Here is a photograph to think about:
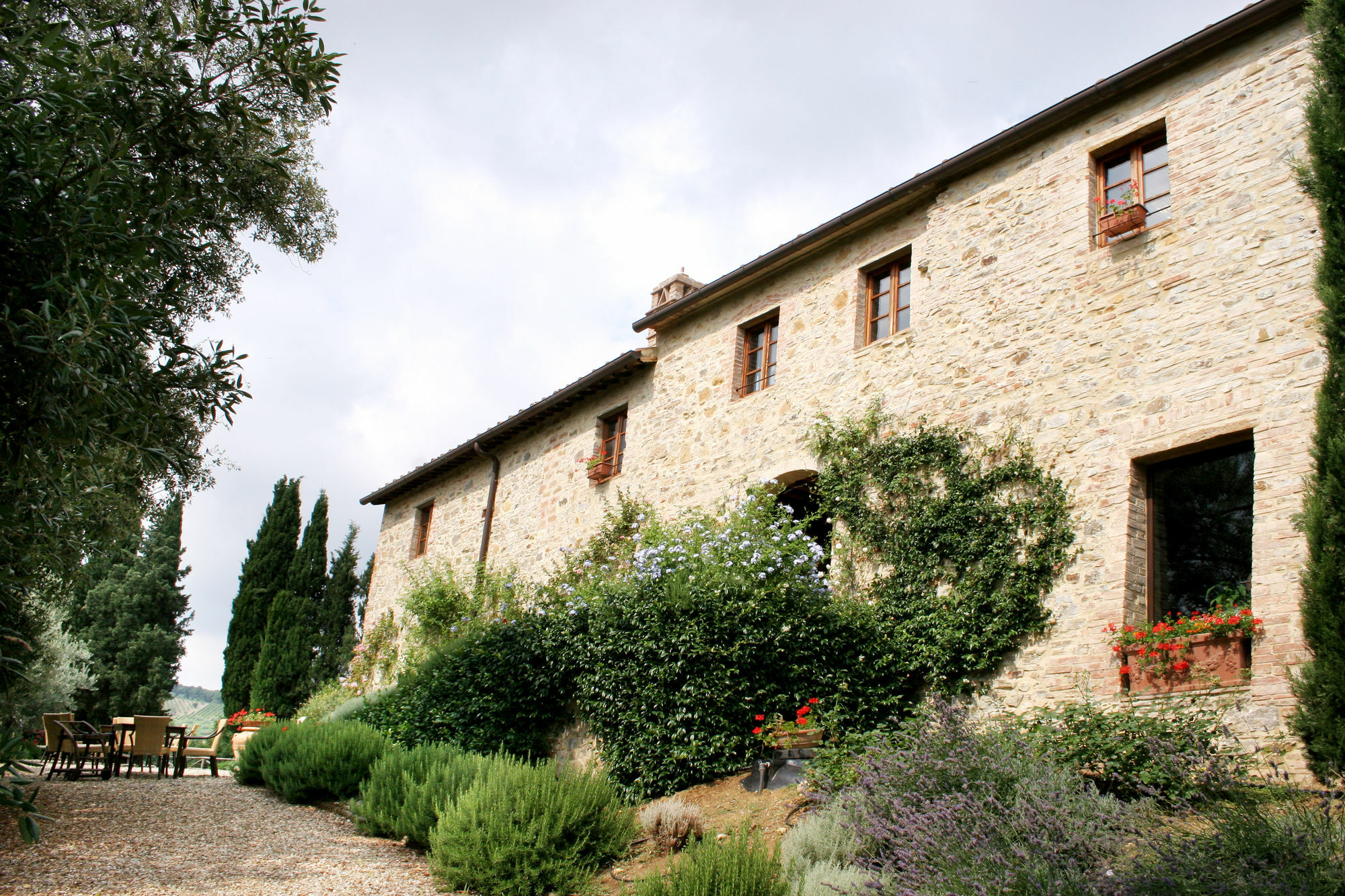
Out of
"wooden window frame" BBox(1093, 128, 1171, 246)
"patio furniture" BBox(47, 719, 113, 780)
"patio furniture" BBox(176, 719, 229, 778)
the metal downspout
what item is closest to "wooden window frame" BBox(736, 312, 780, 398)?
"wooden window frame" BBox(1093, 128, 1171, 246)

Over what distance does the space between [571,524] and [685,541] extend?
4.04 meters

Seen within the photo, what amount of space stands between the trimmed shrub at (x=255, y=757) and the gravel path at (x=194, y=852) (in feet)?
3.65

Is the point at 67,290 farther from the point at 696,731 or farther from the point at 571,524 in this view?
the point at 571,524

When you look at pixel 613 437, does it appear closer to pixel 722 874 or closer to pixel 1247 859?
pixel 722 874

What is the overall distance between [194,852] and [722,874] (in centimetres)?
438

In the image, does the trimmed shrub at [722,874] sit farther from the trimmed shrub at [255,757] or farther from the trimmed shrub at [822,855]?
the trimmed shrub at [255,757]

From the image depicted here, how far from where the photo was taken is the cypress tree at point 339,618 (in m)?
21.1

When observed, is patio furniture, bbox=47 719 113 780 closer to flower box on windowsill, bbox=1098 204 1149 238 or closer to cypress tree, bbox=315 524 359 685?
cypress tree, bbox=315 524 359 685

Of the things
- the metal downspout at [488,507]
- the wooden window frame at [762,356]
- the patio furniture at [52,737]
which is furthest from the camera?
the metal downspout at [488,507]

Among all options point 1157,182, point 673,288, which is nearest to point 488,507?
point 673,288

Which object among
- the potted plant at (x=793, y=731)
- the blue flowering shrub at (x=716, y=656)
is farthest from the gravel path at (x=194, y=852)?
the potted plant at (x=793, y=731)

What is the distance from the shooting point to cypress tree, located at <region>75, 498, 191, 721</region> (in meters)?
21.2

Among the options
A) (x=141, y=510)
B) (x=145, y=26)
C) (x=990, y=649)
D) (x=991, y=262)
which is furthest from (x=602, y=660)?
(x=145, y=26)

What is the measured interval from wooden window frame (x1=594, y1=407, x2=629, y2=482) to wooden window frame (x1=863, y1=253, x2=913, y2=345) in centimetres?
404
